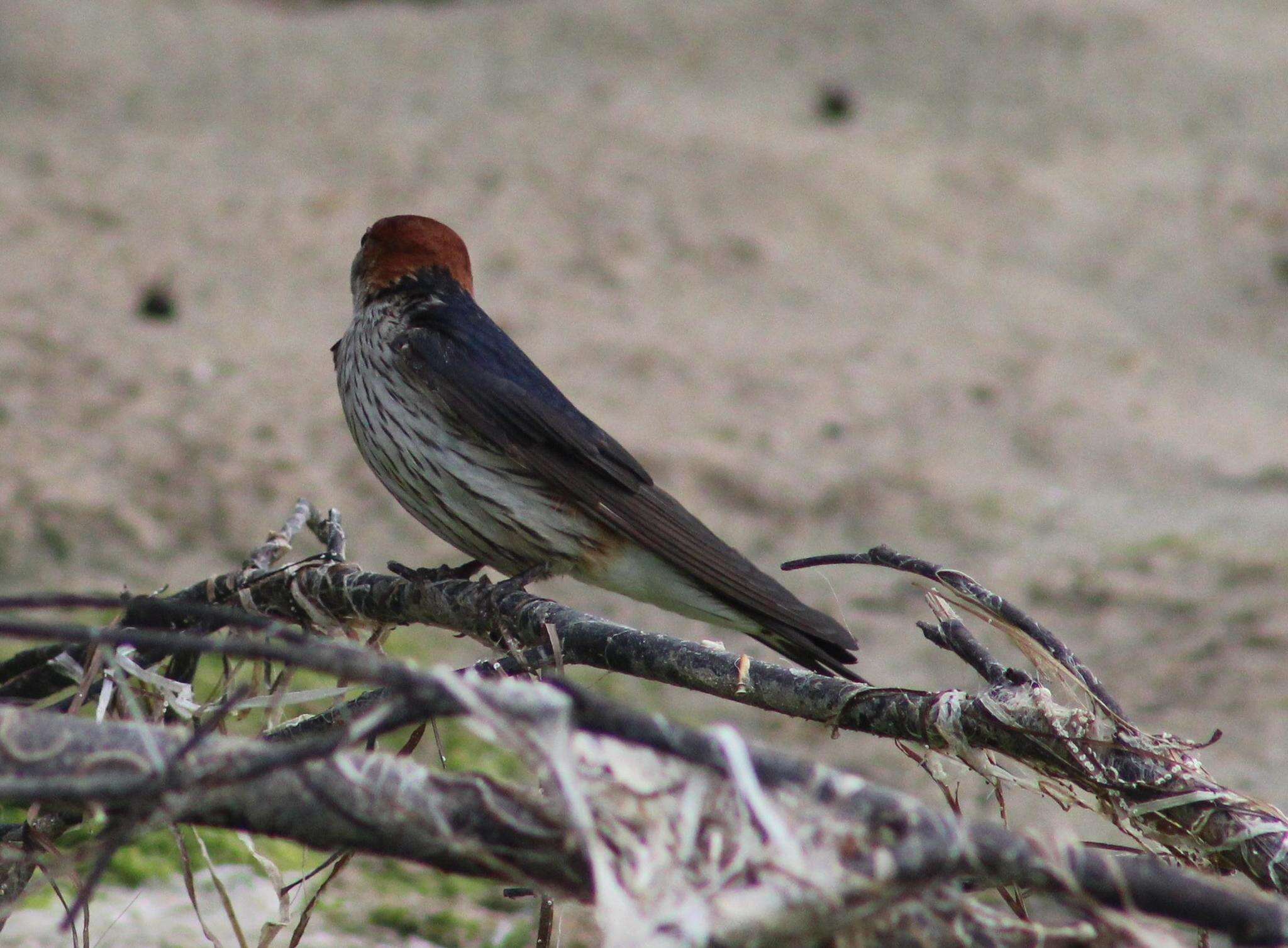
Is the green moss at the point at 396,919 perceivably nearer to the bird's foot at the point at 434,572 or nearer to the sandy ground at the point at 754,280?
the bird's foot at the point at 434,572

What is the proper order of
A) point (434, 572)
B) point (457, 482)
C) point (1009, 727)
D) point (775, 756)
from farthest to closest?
point (457, 482) → point (434, 572) → point (1009, 727) → point (775, 756)

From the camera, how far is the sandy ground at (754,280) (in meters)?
5.45

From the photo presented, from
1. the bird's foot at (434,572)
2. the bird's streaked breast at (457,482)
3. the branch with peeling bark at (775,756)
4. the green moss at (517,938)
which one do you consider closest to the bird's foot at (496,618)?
the branch with peeling bark at (775,756)

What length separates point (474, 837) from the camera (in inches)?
54.5

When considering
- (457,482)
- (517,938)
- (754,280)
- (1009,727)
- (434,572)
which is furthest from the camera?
(754,280)

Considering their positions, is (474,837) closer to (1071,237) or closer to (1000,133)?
(1071,237)

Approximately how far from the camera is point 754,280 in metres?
7.57

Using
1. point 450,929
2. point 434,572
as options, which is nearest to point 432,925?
point 450,929

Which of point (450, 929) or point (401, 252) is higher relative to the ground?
point (401, 252)

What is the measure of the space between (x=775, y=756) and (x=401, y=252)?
7.77ft

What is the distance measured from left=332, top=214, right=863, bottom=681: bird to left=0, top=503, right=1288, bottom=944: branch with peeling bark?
1.50ft

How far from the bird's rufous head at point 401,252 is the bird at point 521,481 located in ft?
0.92

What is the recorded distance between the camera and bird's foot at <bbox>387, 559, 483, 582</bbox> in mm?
2586

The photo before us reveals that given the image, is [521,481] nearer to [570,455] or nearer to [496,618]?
[570,455]
